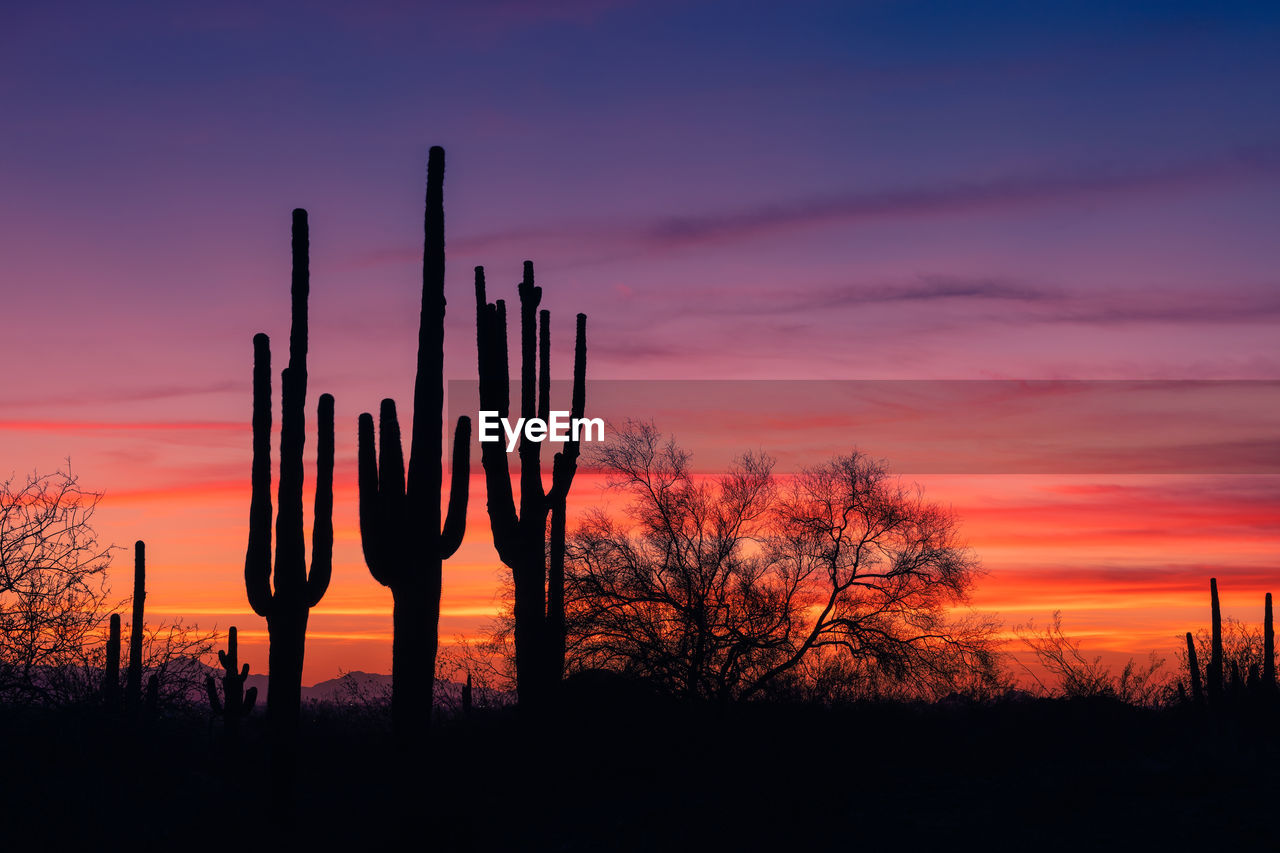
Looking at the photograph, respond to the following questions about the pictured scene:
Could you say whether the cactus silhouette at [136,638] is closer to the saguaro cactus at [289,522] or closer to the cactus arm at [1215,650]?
the saguaro cactus at [289,522]

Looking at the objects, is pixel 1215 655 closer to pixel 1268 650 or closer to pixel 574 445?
pixel 1268 650

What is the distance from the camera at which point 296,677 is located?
15867 millimetres

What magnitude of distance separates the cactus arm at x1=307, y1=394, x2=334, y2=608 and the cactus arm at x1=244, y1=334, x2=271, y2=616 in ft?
2.12

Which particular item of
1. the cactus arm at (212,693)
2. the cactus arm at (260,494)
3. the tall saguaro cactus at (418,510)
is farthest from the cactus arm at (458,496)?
the cactus arm at (212,693)

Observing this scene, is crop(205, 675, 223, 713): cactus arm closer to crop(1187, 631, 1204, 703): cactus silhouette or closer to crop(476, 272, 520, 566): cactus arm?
crop(476, 272, 520, 566): cactus arm

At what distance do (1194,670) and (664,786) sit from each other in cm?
2197

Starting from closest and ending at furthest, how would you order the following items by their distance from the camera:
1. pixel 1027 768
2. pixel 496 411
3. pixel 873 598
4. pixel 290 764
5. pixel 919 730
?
pixel 290 764, pixel 496 411, pixel 1027 768, pixel 919 730, pixel 873 598

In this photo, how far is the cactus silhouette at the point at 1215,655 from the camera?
3197 cm

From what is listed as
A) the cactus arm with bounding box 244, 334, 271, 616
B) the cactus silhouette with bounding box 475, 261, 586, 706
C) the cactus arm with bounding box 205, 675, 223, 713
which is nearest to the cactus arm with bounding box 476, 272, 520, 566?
the cactus silhouette with bounding box 475, 261, 586, 706

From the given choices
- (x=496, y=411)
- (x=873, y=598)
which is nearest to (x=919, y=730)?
(x=873, y=598)

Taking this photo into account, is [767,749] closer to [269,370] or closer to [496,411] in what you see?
[496,411]

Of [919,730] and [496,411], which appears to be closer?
[496,411]

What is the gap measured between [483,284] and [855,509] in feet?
42.1

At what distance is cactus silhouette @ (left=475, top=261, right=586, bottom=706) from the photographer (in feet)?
61.4
